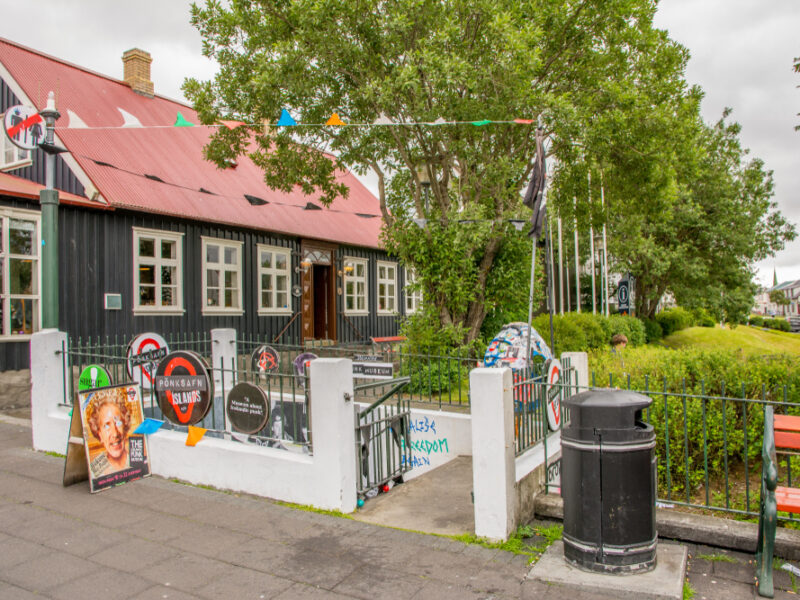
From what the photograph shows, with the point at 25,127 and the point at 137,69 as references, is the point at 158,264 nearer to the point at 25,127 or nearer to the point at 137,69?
the point at 25,127

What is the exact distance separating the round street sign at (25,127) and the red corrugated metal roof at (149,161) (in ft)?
12.0

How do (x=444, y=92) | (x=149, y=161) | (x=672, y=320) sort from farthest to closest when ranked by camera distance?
1. (x=672, y=320)
2. (x=149, y=161)
3. (x=444, y=92)

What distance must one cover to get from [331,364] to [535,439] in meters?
2.09

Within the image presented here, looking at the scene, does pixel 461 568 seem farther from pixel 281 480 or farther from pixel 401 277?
pixel 401 277

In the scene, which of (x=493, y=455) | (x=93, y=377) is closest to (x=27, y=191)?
(x=93, y=377)

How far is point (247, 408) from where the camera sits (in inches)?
239

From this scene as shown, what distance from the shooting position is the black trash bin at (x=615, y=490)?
3.97m

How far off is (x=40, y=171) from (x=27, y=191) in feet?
5.72

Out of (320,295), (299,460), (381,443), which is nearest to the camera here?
(299,460)

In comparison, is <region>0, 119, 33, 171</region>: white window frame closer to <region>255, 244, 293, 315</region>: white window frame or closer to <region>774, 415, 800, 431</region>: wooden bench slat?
<region>255, 244, 293, 315</region>: white window frame

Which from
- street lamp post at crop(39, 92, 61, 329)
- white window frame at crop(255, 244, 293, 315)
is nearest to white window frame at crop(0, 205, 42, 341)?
street lamp post at crop(39, 92, 61, 329)

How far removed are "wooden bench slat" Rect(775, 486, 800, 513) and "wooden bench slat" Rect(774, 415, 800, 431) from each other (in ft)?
1.37

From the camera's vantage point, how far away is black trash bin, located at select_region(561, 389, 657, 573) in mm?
3967

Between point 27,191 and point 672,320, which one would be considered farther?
point 672,320
